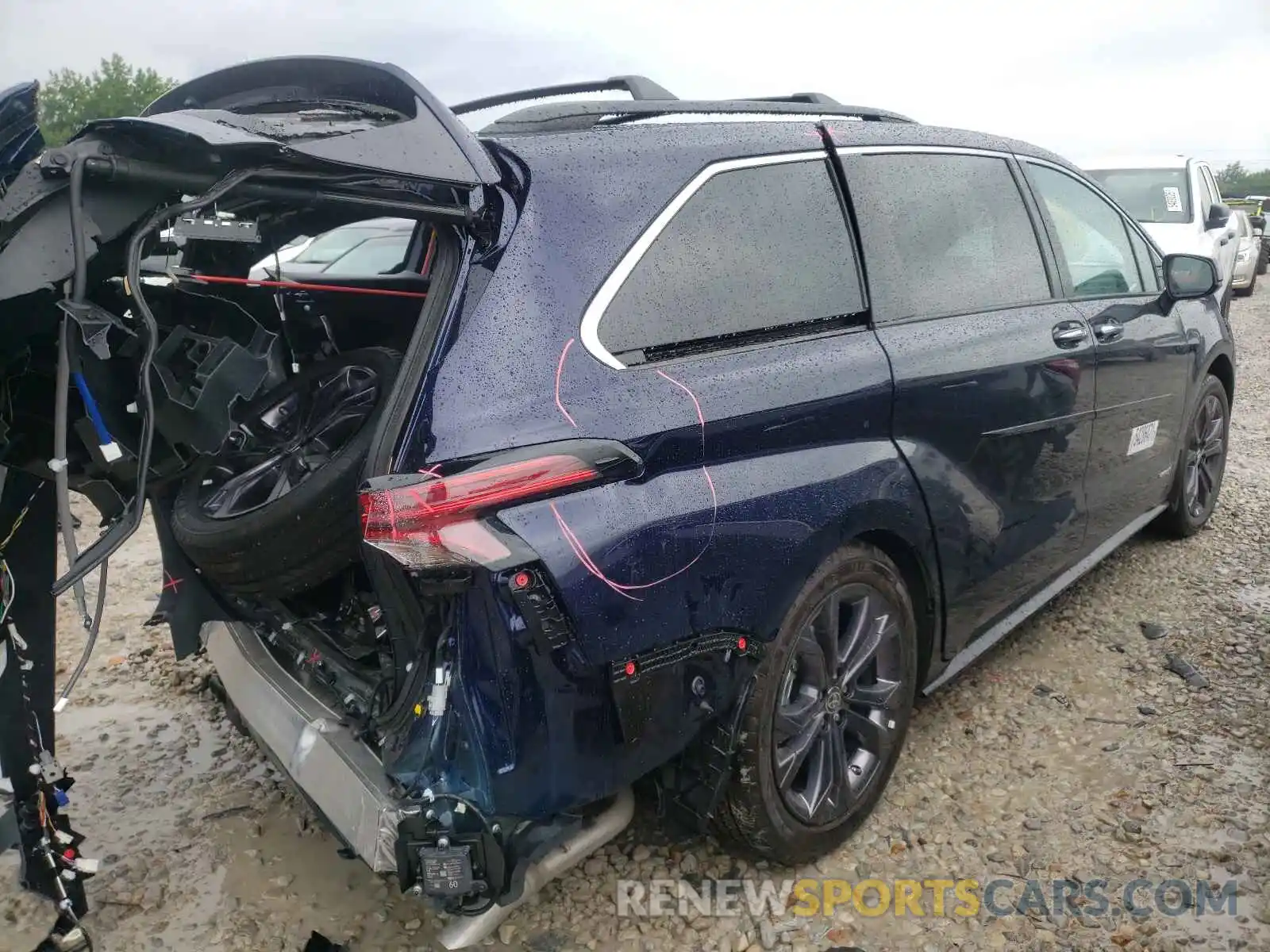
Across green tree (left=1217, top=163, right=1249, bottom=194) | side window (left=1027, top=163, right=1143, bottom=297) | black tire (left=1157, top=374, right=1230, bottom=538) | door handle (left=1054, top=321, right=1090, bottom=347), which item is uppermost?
side window (left=1027, top=163, right=1143, bottom=297)

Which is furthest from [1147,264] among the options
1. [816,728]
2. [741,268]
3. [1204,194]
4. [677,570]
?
[1204,194]

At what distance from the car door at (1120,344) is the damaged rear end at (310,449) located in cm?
220

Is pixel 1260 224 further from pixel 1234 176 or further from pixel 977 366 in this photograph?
pixel 1234 176

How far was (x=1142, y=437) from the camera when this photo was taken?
3713 mm

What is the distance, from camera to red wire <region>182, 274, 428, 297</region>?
2.42 m

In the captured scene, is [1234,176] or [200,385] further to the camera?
[1234,176]

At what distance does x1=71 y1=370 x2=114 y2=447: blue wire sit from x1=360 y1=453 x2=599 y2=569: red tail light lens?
65 cm

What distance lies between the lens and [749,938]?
7.61ft

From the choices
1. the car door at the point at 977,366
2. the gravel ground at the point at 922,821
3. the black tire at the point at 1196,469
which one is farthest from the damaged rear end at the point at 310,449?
the black tire at the point at 1196,469

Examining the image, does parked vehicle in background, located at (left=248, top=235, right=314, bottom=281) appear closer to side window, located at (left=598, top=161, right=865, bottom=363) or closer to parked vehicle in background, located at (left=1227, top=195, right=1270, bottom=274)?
side window, located at (left=598, top=161, right=865, bottom=363)

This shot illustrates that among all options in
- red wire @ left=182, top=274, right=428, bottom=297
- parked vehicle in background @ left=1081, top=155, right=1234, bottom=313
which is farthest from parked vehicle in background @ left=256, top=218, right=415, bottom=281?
parked vehicle in background @ left=1081, top=155, right=1234, bottom=313

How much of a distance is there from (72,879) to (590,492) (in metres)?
1.69

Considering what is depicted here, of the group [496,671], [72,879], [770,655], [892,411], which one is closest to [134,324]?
[496,671]

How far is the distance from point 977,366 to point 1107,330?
3.19ft
